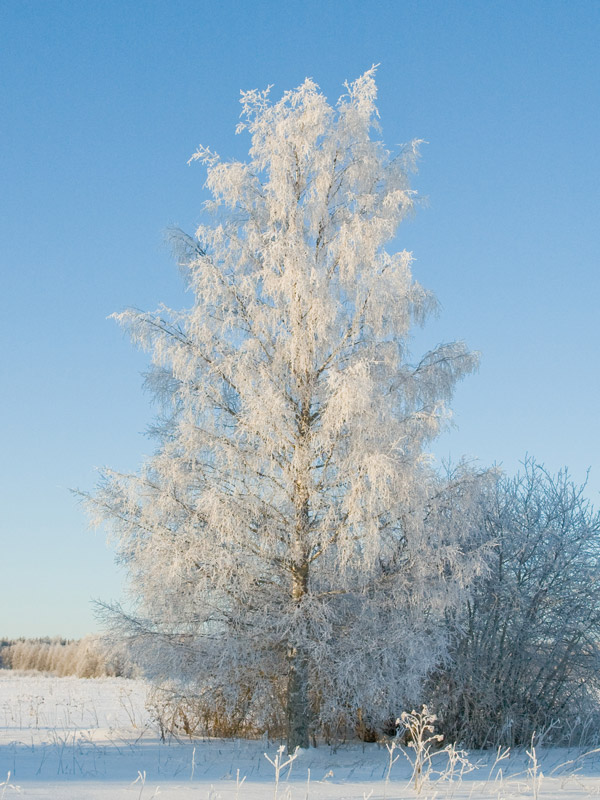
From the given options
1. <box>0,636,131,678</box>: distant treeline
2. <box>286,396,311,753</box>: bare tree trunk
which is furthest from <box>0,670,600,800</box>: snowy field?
<box>0,636,131,678</box>: distant treeline

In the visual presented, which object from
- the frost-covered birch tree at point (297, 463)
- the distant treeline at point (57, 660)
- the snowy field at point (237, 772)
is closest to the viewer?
the snowy field at point (237, 772)

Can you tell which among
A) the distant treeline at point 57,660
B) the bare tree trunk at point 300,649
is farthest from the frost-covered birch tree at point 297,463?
the distant treeline at point 57,660

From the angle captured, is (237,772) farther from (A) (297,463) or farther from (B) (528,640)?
(B) (528,640)

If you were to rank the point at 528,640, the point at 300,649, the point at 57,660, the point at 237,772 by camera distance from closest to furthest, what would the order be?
the point at 237,772 < the point at 300,649 < the point at 528,640 < the point at 57,660

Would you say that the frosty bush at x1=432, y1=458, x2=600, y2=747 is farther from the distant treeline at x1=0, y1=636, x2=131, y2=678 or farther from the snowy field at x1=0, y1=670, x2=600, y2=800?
the distant treeline at x1=0, y1=636, x2=131, y2=678

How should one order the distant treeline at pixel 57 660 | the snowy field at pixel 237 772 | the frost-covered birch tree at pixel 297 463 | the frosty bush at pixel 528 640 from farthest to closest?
the distant treeline at pixel 57 660, the frosty bush at pixel 528 640, the frost-covered birch tree at pixel 297 463, the snowy field at pixel 237 772

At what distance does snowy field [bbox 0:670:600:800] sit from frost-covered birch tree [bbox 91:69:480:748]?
2.16 feet

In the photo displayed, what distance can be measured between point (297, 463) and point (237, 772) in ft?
15.8

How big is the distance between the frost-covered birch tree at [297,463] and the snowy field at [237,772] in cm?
66

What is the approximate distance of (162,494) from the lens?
374 inches

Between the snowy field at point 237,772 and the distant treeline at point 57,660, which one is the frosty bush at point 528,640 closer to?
the snowy field at point 237,772

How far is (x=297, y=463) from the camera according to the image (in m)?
9.45

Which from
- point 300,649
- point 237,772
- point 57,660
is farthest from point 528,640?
point 57,660

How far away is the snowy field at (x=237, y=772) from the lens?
5102mm
